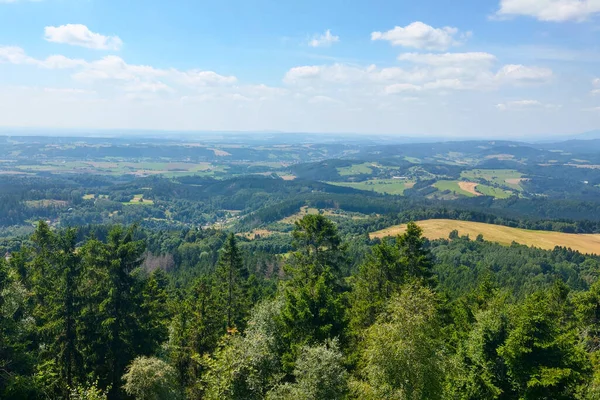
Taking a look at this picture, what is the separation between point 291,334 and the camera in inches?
1199

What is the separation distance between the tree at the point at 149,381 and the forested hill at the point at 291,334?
0.09 meters

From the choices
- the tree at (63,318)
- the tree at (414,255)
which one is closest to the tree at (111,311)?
the tree at (63,318)

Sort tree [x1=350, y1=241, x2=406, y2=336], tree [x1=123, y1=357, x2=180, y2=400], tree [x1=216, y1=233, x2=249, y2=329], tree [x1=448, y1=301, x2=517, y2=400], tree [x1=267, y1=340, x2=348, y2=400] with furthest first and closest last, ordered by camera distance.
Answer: tree [x1=216, y1=233, x2=249, y2=329] < tree [x1=350, y1=241, x2=406, y2=336] < tree [x1=123, y1=357, x2=180, y2=400] < tree [x1=448, y1=301, x2=517, y2=400] < tree [x1=267, y1=340, x2=348, y2=400]

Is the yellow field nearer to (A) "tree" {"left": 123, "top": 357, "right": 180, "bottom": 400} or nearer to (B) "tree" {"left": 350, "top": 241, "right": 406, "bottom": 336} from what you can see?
(B) "tree" {"left": 350, "top": 241, "right": 406, "bottom": 336}

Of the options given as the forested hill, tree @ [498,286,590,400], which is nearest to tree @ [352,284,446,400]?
the forested hill

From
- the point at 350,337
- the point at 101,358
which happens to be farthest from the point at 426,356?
the point at 101,358

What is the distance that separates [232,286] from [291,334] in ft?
55.6

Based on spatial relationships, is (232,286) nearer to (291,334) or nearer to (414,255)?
(291,334)

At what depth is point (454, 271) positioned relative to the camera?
12344 centimetres

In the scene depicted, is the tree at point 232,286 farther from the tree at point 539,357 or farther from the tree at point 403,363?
the tree at point 539,357

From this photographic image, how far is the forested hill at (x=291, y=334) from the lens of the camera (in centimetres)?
2355

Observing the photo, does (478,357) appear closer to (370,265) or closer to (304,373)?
(304,373)

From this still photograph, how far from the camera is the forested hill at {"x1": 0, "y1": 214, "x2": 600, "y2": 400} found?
23.5 metres

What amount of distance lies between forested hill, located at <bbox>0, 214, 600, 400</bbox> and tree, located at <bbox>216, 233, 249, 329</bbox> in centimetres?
17
